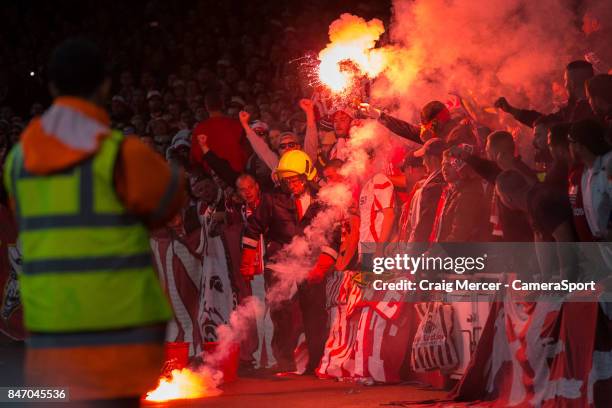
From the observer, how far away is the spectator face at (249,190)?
10656 millimetres

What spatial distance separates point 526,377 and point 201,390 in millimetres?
2980

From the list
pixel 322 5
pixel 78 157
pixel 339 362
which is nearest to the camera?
pixel 78 157

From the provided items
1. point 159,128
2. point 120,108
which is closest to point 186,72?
point 120,108

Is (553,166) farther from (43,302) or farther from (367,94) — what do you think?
(43,302)

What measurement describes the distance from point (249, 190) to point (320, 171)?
70cm

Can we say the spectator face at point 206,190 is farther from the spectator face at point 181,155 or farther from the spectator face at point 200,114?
the spectator face at point 200,114

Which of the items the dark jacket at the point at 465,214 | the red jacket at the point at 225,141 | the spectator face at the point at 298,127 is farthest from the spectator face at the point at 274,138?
the dark jacket at the point at 465,214

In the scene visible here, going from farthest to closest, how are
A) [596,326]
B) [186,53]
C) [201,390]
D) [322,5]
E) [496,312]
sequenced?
[186,53] → [322,5] → [201,390] → [496,312] → [596,326]

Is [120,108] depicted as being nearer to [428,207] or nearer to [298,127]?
[298,127]

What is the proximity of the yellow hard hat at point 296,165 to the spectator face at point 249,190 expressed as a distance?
1.62ft

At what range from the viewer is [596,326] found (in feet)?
21.5

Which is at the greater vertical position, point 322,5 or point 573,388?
point 322,5

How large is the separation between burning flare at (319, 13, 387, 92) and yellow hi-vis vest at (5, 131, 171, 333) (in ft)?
20.8

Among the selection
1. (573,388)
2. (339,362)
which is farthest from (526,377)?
(339,362)
